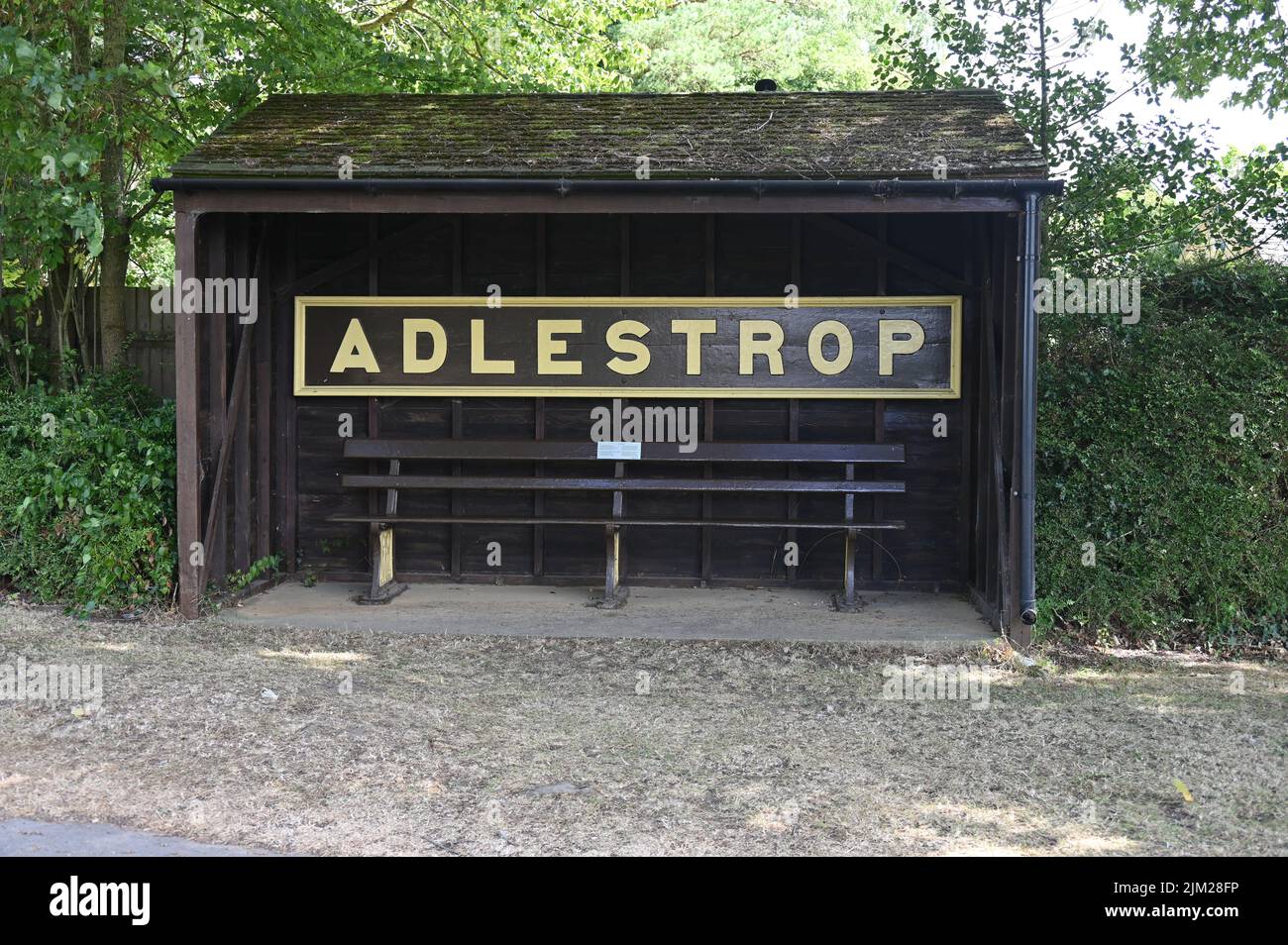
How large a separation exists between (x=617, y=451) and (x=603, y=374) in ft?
2.11

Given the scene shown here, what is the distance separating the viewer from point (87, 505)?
783 cm

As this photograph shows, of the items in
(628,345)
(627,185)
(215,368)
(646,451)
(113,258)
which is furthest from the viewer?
(113,258)

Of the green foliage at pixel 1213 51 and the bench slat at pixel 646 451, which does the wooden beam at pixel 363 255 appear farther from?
the green foliage at pixel 1213 51

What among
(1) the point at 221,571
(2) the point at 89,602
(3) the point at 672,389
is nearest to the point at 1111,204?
(3) the point at 672,389

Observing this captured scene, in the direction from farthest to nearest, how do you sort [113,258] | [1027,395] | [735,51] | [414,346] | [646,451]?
[735,51] → [113,258] → [414,346] → [646,451] → [1027,395]

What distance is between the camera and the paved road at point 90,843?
157 inches

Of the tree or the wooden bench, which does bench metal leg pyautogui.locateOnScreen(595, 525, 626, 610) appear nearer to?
the wooden bench

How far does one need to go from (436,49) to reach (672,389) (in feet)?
24.1

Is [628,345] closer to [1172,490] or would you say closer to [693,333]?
[693,333]

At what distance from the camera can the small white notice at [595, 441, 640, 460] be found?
8.37 m

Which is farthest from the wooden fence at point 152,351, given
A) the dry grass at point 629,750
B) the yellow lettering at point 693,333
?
the yellow lettering at point 693,333

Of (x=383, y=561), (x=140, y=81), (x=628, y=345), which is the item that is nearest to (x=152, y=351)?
(x=140, y=81)

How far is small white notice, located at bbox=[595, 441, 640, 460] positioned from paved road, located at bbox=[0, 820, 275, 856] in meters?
4.69
